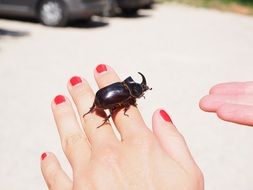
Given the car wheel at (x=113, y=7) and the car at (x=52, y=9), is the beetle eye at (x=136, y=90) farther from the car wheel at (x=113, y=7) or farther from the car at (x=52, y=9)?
the car wheel at (x=113, y=7)

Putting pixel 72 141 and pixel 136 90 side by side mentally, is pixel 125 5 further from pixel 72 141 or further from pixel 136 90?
pixel 72 141

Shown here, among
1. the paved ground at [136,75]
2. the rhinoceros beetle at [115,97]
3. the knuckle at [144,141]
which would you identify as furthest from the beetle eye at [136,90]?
the paved ground at [136,75]

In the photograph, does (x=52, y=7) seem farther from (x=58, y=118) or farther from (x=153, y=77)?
(x=58, y=118)

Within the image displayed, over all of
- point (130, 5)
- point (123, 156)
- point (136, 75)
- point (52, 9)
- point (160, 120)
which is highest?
point (160, 120)

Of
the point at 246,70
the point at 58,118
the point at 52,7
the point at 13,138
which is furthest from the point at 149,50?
the point at 58,118

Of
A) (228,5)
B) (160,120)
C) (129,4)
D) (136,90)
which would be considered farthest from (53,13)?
(228,5)

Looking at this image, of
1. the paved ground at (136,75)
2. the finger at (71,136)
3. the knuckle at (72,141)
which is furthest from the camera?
the paved ground at (136,75)
